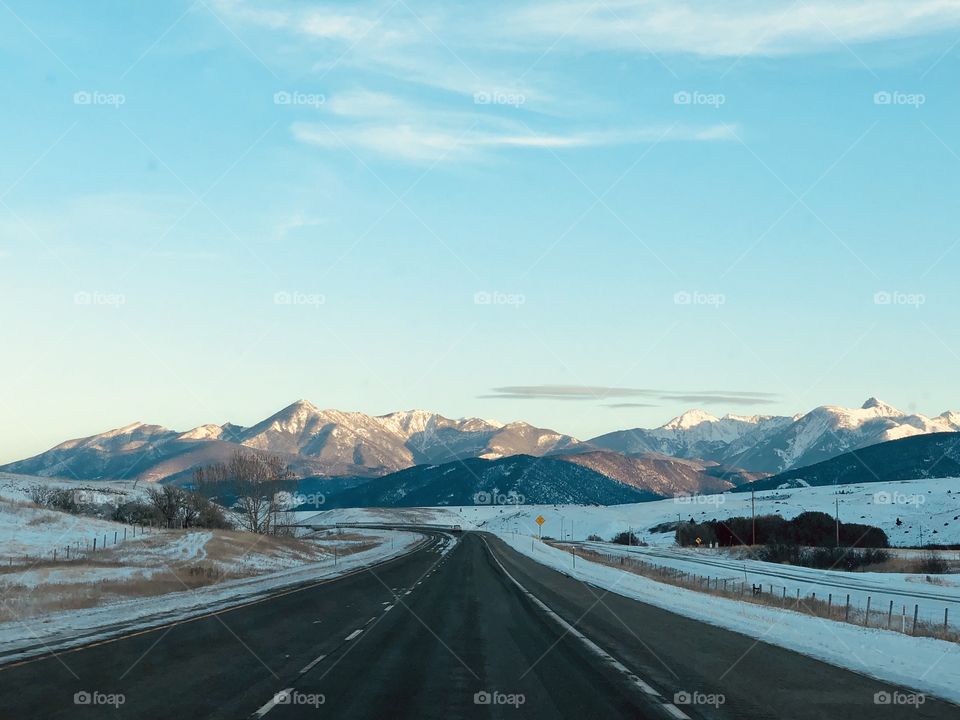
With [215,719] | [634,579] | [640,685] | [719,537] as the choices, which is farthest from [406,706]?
[719,537]

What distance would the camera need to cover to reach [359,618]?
23.4 meters

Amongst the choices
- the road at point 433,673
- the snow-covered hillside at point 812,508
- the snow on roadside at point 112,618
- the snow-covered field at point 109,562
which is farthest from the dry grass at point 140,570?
the snow-covered hillside at point 812,508

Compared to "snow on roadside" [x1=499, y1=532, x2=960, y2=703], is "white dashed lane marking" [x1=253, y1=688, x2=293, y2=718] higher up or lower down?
higher up

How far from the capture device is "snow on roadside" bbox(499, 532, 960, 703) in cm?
1457

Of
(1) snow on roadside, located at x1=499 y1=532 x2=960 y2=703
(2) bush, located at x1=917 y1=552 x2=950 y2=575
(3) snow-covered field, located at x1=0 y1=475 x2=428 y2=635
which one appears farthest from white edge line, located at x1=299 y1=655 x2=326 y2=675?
(2) bush, located at x1=917 y1=552 x2=950 y2=575

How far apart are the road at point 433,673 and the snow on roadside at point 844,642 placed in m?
0.69

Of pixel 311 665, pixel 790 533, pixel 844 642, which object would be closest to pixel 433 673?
pixel 311 665

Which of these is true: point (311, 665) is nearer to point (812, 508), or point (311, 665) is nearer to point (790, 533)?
point (790, 533)

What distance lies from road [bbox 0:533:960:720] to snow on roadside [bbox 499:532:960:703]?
2.26 ft

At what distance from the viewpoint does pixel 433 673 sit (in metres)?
14.5

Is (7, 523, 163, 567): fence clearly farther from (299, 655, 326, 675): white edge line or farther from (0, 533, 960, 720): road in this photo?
(299, 655, 326, 675): white edge line

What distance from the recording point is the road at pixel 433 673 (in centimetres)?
1143

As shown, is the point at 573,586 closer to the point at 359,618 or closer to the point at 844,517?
the point at 359,618

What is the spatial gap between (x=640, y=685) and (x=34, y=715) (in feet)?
26.4
